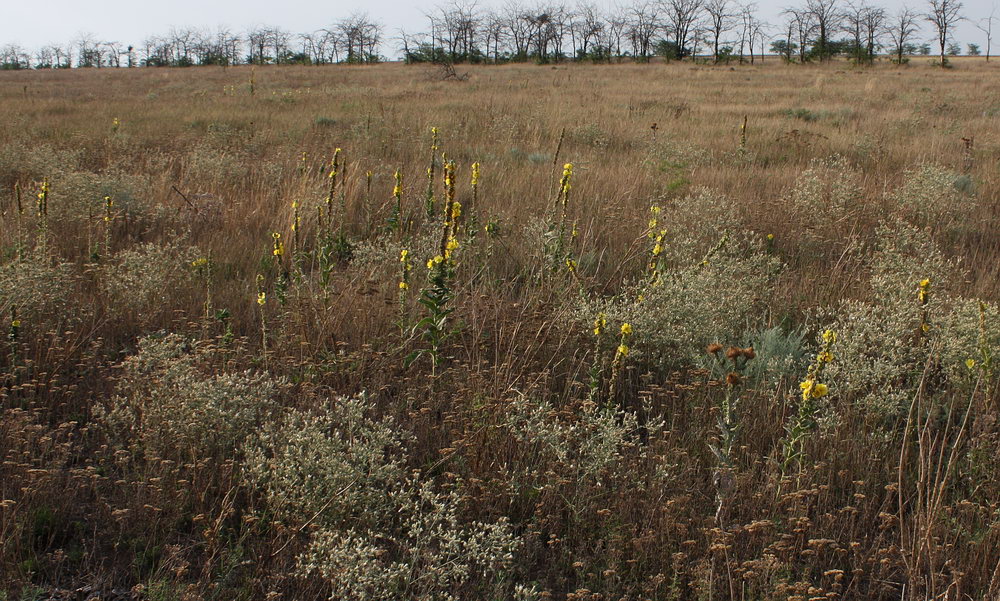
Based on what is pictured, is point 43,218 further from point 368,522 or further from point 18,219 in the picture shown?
point 368,522

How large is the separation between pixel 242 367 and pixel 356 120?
8268 mm

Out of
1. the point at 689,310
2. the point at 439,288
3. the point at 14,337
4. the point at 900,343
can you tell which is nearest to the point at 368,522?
the point at 439,288

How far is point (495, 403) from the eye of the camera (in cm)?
255

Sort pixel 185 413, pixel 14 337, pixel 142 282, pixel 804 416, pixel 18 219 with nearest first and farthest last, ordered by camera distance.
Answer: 1. pixel 804 416
2. pixel 185 413
3. pixel 14 337
4. pixel 142 282
5. pixel 18 219

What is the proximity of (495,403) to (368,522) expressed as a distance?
0.70m

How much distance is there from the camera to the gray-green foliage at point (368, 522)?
5.76 feet

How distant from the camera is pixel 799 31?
57969 millimetres

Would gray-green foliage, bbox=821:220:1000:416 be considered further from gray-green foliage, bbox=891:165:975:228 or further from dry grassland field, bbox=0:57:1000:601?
gray-green foliage, bbox=891:165:975:228

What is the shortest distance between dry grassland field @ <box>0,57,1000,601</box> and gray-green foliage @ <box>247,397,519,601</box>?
0.04 feet

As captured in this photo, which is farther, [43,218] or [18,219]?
[18,219]

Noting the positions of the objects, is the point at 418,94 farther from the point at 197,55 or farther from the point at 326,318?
the point at 197,55

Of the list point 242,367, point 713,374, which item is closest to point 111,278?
point 242,367

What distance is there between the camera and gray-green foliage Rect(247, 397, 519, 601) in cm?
175

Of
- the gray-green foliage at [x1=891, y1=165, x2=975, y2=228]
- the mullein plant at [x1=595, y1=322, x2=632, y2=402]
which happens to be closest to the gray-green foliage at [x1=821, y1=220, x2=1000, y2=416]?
the mullein plant at [x1=595, y1=322, x2=632, y2=402]
